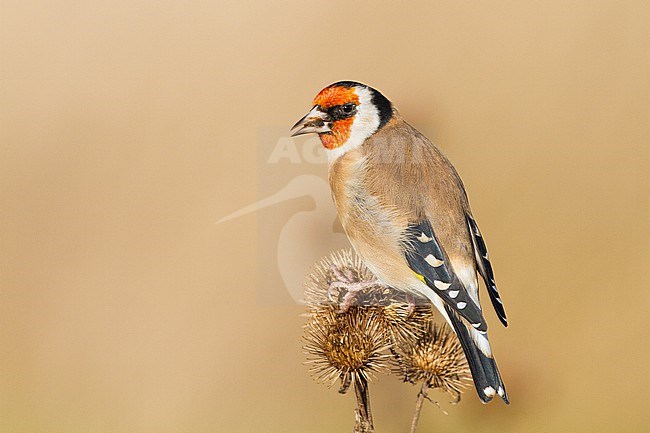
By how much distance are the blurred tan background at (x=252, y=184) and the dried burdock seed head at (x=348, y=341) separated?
1.46 ft

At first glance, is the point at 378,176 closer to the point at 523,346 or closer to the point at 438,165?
the point at 438,165

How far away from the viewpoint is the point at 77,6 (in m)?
1.55

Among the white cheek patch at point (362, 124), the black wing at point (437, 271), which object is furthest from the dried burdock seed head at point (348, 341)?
the white cheek patch at point (362, 124)

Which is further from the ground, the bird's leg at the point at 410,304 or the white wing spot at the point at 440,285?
the white wing spot at the point at 440,285

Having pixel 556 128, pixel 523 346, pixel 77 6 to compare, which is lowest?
pixel 523 346

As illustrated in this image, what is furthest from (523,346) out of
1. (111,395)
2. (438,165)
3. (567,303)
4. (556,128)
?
(111,395)

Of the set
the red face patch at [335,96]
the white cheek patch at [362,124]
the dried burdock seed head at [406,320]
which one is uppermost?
the red face patch at [335,96]

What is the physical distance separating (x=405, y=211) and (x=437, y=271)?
113 mm

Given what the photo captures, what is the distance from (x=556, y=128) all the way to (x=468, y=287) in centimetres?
56

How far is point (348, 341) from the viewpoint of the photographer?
113 cm

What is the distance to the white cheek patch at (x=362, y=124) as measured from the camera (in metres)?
1.21

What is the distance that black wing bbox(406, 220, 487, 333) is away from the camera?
3.67 ft

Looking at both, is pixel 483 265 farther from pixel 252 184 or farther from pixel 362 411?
pixel 252 184

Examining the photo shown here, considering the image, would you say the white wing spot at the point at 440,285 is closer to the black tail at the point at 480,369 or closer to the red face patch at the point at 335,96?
the black tail at the point at 480,369
